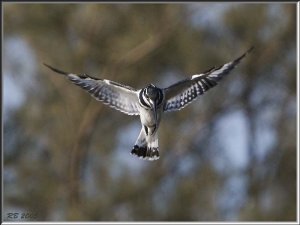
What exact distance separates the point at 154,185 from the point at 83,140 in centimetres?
80

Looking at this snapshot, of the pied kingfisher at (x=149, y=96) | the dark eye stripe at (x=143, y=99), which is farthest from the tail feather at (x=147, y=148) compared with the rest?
the dark eye stripe at (x=143, y=99)

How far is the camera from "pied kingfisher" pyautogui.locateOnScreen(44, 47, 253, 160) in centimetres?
236

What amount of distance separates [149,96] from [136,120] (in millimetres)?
4538

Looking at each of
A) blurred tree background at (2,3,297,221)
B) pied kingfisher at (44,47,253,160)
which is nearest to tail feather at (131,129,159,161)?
pied kingfisher at (44,47,253,160)

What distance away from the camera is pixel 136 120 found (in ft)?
22.5

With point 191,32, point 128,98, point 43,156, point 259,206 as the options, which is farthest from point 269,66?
point 128,98

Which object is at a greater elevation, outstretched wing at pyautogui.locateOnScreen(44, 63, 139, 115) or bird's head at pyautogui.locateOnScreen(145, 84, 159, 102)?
outstretched wing at pyautogui.locateOnScreen(44, 63, 139, 115)

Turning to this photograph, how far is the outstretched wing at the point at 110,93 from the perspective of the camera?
2520mm

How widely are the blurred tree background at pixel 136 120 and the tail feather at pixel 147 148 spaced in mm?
4250

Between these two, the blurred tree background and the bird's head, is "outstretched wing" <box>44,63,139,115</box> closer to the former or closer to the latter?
the bird's head

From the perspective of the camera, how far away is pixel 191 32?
24.6ft

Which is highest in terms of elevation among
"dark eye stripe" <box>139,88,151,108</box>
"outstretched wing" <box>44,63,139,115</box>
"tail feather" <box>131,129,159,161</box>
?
"outstretched wing" <box>44,63,139,115</box>

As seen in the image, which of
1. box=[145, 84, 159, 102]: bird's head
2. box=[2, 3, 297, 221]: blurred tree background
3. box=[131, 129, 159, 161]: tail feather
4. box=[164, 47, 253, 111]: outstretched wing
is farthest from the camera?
box=[2, 3, 297, 221]: blurred tree background

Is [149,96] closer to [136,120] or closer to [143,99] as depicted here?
[143,99]
